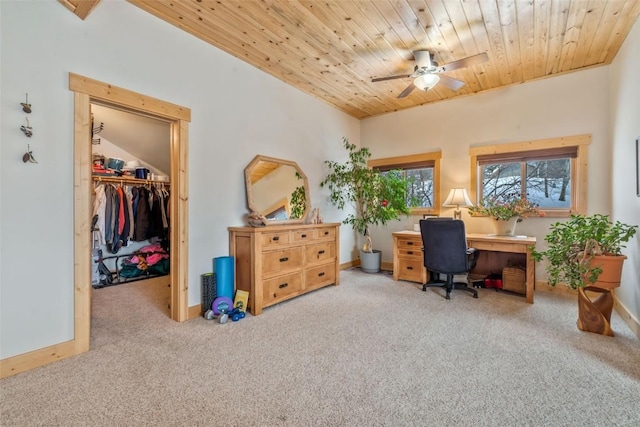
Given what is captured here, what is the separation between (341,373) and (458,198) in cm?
308

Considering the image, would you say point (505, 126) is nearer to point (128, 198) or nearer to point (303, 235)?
point (303, 235)

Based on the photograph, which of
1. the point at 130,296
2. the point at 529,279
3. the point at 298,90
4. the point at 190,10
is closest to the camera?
the point at 190,10

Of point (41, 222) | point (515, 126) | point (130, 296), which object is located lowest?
point (130, 296)

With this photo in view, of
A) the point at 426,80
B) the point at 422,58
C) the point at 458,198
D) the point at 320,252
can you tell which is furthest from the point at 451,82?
the point at 320,252

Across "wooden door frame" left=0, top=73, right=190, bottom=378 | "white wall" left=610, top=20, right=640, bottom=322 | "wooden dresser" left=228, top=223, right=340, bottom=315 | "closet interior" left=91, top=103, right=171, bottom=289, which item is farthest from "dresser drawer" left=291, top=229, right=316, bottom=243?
"white wall" left=610, top=20, right=640, bottom=322

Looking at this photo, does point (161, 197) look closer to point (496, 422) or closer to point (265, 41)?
point (265, 41)

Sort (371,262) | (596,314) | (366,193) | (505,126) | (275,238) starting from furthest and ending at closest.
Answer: (371,262) < (366,193) < (505,126) < (275,238) < (596,314)

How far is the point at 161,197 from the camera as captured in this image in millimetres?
4578

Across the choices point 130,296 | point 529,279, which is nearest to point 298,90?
point 130,296

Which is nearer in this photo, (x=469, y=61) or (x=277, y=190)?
(x=469, y=61)

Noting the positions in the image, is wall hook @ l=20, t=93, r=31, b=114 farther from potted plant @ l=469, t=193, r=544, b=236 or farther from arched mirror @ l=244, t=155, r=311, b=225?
potted plant @ l=469, t=193, r=544, b=236

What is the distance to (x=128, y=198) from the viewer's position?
429cm

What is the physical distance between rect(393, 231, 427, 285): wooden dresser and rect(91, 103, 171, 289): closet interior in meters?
3.31

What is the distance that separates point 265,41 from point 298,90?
1.22 metres
